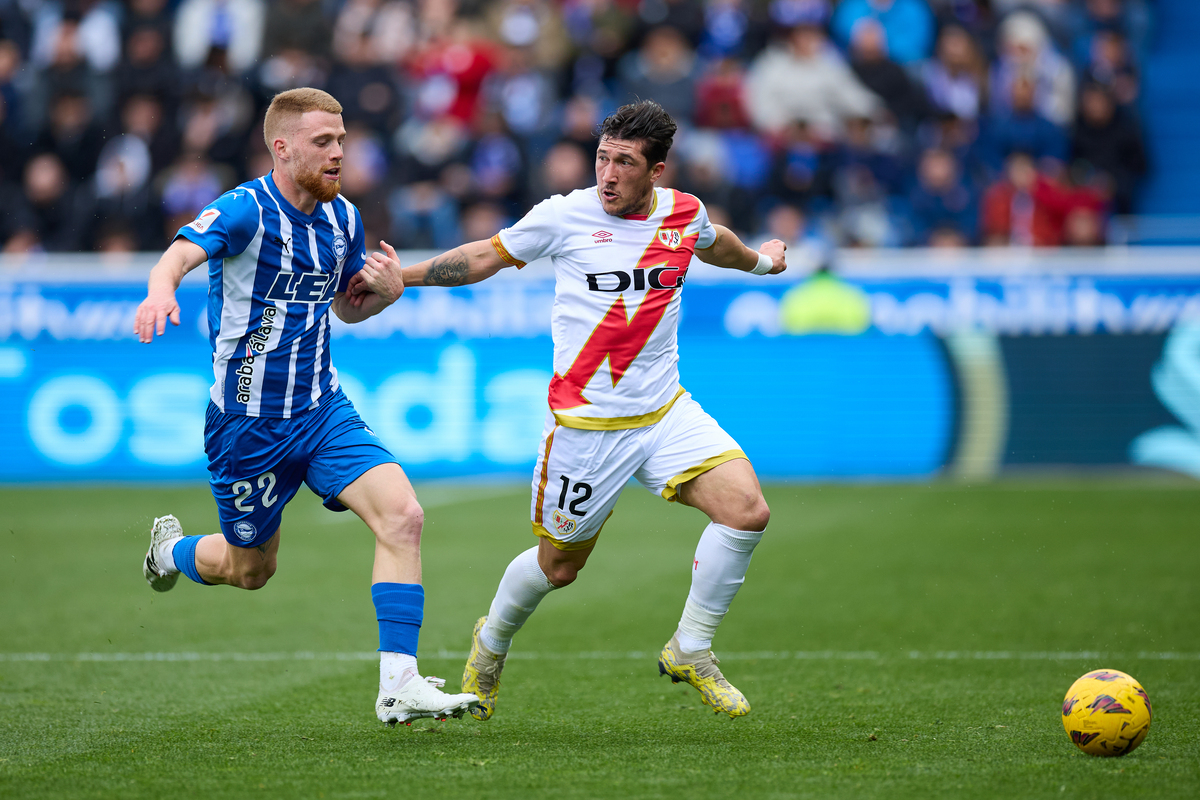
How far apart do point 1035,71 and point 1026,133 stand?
2.91ft

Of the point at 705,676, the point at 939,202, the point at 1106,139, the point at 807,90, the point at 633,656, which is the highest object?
the point at 807,90

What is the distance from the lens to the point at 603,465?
221 inches

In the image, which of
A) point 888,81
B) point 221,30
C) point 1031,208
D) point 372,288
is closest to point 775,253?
point 372,288

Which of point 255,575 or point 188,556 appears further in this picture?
point 188,556

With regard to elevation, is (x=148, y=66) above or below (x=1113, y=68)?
below

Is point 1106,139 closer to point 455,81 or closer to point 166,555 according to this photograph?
point 455,81

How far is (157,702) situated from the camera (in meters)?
6.00

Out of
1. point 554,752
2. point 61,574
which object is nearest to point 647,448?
point 554,752

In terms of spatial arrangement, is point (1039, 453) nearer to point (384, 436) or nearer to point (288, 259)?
point (384, 436)

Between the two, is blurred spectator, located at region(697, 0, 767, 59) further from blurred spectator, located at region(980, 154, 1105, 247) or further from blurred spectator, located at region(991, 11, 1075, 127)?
blurred spectator, located at region(980, 154, 1105, 247)

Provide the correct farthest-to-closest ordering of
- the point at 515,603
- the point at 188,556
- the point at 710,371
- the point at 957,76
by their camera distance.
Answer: the point at 957,76 < the point at 710,371 < the point at 188,556 < the point at 515,603

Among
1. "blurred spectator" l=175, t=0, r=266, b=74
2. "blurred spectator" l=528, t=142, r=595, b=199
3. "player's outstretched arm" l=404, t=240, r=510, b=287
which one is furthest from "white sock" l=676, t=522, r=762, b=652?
"blurred spectator" l=175, t=0, r=266, b=74

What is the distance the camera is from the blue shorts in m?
5.43

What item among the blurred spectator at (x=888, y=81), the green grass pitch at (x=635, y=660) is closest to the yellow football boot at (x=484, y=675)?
the green grass pitch at (x=635, y=660)
